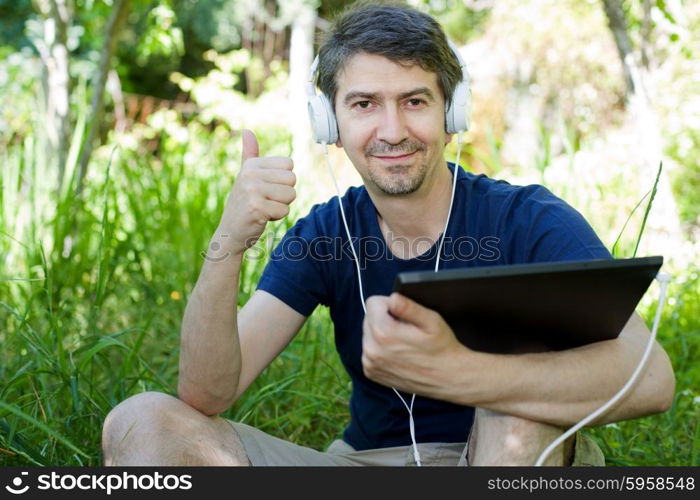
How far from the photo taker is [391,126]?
2.21 m

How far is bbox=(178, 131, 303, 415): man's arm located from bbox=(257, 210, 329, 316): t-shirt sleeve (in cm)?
13

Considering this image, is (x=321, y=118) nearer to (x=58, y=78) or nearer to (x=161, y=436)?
(x=161, y=436)

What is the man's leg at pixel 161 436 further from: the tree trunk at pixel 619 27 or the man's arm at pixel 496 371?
the tree trunk at pixel 619 27

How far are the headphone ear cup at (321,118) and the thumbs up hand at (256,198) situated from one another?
412 mm

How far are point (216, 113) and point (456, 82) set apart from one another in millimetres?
7852

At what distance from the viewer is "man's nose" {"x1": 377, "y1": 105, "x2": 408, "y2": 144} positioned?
2.21 m

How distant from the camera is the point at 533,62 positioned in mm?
9914

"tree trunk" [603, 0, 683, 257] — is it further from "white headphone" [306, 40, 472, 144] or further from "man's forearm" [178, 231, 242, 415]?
"man's forearm" [178, 231, 242, 415]

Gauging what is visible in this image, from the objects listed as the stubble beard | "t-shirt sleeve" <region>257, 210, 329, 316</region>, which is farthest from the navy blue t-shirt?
the stubble beard

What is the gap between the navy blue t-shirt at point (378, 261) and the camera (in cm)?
210

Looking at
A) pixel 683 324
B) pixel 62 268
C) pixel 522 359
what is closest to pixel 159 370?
pixel 62 268

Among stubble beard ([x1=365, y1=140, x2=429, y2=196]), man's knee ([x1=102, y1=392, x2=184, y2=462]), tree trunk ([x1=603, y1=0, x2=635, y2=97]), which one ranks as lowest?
man's knee ([x1=102, y1=392, x2=184, y2=462])

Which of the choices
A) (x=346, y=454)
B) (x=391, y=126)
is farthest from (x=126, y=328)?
(x=391, y=126)
